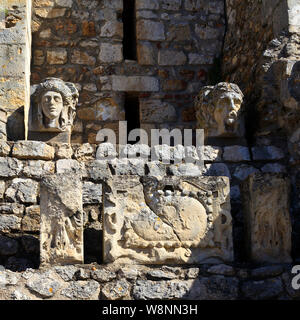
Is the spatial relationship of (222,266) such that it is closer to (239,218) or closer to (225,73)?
(239,218)

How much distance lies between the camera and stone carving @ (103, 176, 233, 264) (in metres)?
5.43

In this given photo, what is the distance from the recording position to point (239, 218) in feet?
19.9

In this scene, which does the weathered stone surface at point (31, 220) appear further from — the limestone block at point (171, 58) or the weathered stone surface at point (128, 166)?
the limestone block at point (171, 58)

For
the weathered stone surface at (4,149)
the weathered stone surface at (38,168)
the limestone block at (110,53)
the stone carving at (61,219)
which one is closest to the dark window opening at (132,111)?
the limestone block at (110,53)

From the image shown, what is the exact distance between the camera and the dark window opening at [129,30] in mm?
8906

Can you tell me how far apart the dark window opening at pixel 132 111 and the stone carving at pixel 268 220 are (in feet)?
10.5

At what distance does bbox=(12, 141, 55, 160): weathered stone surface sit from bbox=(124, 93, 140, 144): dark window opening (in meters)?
2.26

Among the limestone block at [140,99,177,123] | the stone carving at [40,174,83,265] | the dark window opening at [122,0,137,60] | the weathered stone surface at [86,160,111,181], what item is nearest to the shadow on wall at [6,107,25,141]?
the weathered stone surface at [86,160,111,181]

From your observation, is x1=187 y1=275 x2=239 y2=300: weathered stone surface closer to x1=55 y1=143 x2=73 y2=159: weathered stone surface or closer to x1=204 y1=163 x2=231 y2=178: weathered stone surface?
x1=204 y1=163 x2=231 y2=178: weathered stone surface

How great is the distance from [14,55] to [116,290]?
2.88m

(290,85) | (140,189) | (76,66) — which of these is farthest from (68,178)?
(76,66)

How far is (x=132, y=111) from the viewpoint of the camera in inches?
346

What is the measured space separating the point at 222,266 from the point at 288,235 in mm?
551
